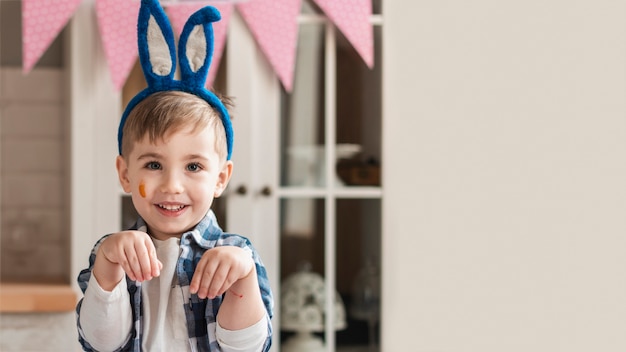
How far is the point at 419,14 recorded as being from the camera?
226 centimetres

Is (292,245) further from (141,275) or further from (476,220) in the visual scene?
(141,275)

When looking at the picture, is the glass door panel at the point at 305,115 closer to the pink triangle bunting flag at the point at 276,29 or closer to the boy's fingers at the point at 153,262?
the pink triangle bunting flag at the point at 276,29

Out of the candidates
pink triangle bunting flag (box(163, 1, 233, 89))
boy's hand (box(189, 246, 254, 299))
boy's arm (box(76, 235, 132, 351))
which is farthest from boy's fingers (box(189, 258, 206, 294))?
pink triangle bunting flag (box(163, 1, 233, 89))

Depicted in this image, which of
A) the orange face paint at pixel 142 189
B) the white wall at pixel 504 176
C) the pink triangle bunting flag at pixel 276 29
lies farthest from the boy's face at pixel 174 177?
Answer: the pink triangle bunting flag at pixel 276 29

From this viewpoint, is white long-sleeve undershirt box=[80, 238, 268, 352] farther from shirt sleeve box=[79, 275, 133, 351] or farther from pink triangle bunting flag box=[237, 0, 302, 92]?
pink triangle bunting flag box=[237, 0, 302, 92]

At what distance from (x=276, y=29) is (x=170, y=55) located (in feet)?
4.18

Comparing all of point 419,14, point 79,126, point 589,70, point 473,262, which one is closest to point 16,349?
point 79,126

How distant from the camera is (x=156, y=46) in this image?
0.96 m

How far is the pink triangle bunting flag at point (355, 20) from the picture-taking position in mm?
2223

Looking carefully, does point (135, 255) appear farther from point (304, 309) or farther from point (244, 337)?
point (304, 309)

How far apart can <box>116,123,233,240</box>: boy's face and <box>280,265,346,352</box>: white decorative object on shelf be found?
4.48ft

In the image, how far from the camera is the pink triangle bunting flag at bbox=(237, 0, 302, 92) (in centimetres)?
219

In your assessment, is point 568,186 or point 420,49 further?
point 420,49

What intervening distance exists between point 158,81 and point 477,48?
1349 mm
